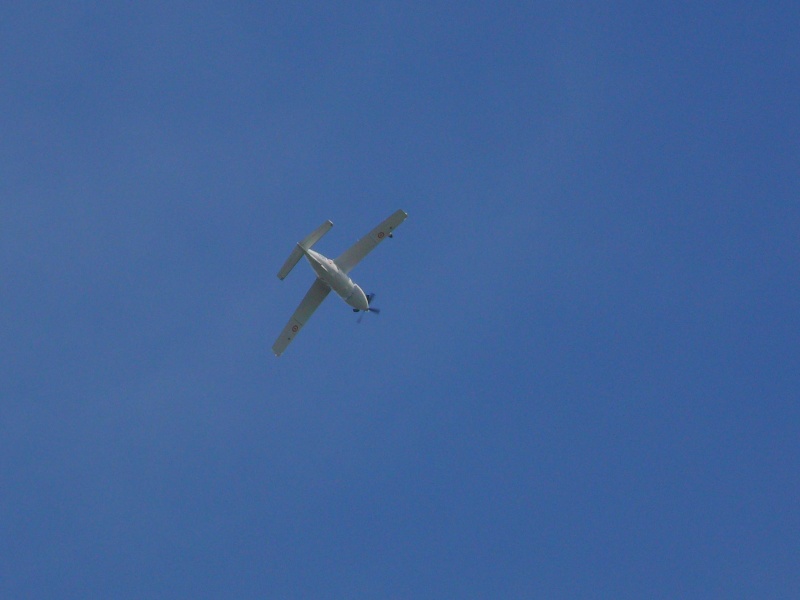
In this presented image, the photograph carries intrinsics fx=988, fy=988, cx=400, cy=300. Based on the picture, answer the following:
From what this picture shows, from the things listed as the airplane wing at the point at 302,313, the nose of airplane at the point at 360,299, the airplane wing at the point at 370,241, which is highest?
the airplane wing at the point at 370,241

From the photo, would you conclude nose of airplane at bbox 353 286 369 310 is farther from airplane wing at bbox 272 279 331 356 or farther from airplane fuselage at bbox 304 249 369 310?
airplane wing at bbox 272 279 331 356

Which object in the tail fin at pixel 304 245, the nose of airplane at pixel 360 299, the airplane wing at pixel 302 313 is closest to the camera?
the tail fin at pixel 304 245

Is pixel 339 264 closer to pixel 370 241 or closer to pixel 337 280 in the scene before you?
pixel 337 280

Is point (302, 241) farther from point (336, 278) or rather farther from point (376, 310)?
point (376, 310)

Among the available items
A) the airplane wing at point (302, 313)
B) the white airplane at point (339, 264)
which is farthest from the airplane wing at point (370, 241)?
the airplane wing at point (302, 313)

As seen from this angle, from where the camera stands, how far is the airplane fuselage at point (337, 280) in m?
53.0

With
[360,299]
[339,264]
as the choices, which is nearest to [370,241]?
[339,264]

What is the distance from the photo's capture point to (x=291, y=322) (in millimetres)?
58094

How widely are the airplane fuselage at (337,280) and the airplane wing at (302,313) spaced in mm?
1440

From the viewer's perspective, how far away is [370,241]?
5419cm

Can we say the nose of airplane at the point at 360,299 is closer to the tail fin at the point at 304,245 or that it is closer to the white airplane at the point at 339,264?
the white airplane at the point at 339,264

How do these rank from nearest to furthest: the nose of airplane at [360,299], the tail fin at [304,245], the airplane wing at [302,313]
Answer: the tail fin at [304,245] → the nose of airplane at [360,299] → the airplane wing at [302,313]

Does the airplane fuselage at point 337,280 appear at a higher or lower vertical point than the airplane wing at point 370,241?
lower

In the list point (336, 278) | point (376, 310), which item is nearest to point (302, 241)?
point (336, 278)
